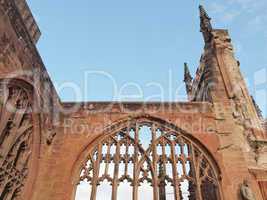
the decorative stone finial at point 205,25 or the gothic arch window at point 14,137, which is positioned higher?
the decorative stone finial at point 205,25

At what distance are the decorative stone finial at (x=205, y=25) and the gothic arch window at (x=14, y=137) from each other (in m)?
8.88

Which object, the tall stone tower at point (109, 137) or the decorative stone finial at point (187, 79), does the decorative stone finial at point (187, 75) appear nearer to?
the decorative stone finial at point (187, 79)

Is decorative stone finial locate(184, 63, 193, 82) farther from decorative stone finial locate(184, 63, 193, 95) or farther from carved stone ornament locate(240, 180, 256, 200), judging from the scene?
carved stone ornament locate(240, 180, 256, 200)

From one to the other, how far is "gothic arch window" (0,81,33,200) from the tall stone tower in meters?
0.03

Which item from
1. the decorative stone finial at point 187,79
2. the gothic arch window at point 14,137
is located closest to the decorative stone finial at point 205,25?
the decorative stone finial at point 187,79

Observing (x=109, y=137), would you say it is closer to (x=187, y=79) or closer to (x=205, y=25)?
(x=205, y=25)

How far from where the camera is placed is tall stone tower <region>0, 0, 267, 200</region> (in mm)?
7469

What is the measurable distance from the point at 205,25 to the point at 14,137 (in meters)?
10.4

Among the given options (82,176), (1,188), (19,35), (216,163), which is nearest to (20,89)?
(19,35)

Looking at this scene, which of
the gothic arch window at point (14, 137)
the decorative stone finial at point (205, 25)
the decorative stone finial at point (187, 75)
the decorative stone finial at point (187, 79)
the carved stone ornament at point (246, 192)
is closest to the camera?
the gothic arch window at point (14, 137)

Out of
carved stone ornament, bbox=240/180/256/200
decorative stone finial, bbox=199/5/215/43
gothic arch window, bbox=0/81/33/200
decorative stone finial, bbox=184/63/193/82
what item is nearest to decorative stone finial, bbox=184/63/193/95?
decorative stone finial, bbox=184/63/193/82

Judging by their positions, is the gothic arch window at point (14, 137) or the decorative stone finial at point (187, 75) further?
the decorative stone finial at point (187, 75)

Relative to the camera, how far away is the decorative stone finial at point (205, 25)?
13047mm

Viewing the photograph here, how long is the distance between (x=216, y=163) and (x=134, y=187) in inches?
113
